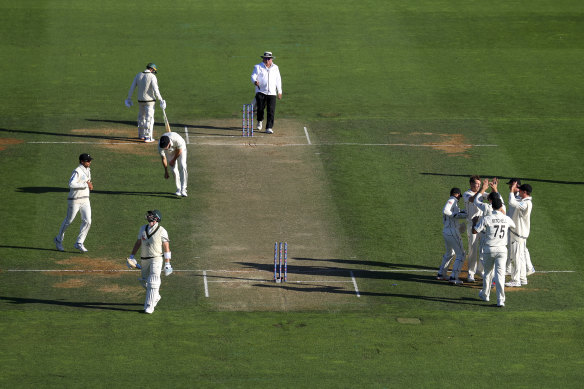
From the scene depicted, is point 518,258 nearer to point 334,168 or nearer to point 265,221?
point 265,221

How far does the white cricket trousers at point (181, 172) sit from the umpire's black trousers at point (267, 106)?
497 cm

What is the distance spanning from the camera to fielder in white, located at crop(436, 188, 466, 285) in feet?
70.5

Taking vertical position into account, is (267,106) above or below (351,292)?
above

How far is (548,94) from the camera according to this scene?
36.2 metres

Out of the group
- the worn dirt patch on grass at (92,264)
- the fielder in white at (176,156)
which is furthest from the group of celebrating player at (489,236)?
the fielder in white at (176,156)

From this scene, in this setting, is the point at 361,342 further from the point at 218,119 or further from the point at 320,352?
the point at 218,119

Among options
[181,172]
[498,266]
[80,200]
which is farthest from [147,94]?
[498,266]

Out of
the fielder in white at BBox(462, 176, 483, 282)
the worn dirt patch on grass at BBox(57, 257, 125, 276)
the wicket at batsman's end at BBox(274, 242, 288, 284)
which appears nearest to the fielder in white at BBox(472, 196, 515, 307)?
the fielder in white at BBox(462, 176, 483, 282)

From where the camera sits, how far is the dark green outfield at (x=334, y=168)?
Answer: 60.5 feet

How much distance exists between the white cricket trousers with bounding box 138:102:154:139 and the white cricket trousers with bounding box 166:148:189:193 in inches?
142

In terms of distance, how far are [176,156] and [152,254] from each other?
21.4ft

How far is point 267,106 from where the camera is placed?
1224 inches

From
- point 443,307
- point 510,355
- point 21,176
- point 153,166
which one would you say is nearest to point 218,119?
point 153,166

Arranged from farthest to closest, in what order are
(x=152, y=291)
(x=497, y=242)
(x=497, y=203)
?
1. (x=497, y=203)
2. (x=497, y=242)
3. (x=152, y=291)
